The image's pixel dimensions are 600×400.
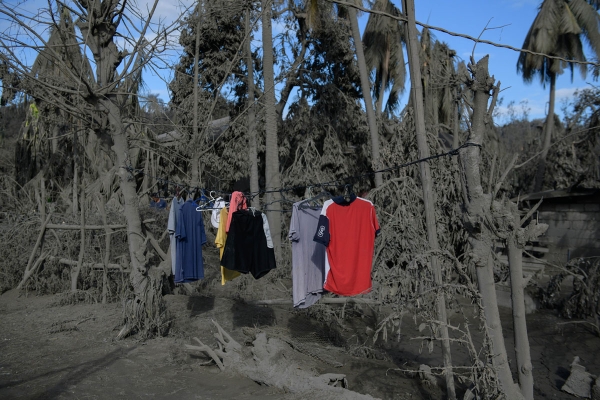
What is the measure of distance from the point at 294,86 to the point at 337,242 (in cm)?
1380

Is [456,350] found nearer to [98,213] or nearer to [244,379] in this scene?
[244,379]

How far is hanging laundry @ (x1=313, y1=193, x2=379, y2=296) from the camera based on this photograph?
6473 mm

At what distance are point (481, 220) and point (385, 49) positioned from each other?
17.3 m

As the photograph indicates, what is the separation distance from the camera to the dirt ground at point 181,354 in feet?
20.3

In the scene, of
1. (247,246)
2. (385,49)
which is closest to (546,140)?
(385,49)

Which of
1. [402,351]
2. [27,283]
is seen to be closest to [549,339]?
[402,351]

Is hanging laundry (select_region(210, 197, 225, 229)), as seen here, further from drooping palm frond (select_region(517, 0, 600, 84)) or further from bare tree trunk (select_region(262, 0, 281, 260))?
drooping palm frond (select_region(517, 0, 600, 84))

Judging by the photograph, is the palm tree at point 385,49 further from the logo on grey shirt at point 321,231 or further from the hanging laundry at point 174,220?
the logo on grey shirt at point 321,231

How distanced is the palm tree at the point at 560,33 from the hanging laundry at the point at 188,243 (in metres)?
22.4

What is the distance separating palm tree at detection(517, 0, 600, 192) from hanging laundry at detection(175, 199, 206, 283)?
22.4 metres

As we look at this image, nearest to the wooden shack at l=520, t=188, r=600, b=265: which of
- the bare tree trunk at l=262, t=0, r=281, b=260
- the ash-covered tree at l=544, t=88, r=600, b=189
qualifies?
the ash-covered tree at l=544, t=88, r=600, b=189

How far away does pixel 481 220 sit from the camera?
4.88 meters

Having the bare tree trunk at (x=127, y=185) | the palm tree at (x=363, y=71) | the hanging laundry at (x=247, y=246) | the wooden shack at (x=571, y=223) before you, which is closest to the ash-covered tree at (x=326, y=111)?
the palm tree at (x=363, y=71)

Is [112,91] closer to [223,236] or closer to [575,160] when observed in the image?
[223,236]
